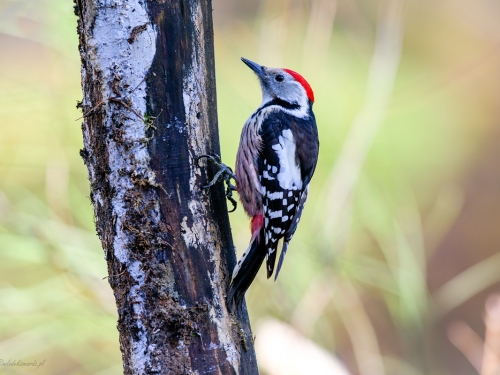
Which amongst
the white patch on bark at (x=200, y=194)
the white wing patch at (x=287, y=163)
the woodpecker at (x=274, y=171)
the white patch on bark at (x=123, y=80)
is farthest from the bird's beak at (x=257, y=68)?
the white patch on bark at (x=123, y=80)

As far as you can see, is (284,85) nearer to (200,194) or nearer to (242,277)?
(200,194)

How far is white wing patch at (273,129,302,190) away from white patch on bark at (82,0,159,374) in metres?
1.04

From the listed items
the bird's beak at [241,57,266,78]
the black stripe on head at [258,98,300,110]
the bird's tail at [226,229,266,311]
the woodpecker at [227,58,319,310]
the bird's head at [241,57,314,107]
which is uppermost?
the bird's beak at [241,57,266,78]

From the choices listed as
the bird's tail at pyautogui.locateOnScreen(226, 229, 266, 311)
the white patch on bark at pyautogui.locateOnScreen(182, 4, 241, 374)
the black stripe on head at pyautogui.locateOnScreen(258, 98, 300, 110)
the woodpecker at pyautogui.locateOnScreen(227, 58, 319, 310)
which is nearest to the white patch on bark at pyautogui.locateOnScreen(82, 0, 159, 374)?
the white patch on bark at pyautogui.locateOnScreen(182, 4, 241, 374)

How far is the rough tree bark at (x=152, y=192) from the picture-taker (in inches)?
84.3

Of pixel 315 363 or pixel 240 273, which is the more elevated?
pixel 240 273

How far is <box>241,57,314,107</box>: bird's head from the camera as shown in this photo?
3.59 meters

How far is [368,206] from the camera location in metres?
4.32

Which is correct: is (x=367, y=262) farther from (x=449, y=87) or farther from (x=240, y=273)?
(x=449, y=87)

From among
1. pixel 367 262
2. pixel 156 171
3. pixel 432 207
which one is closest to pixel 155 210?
pixel 156 171

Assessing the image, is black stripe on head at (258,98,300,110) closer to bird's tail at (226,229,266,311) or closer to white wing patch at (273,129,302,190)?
white wing patch at (273,129,302,190)

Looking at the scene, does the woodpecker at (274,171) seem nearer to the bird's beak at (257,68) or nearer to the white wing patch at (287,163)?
the white wing patch at (287,163)

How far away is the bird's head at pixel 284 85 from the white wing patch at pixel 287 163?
0.53m

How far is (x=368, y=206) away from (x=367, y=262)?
0.62 meters
